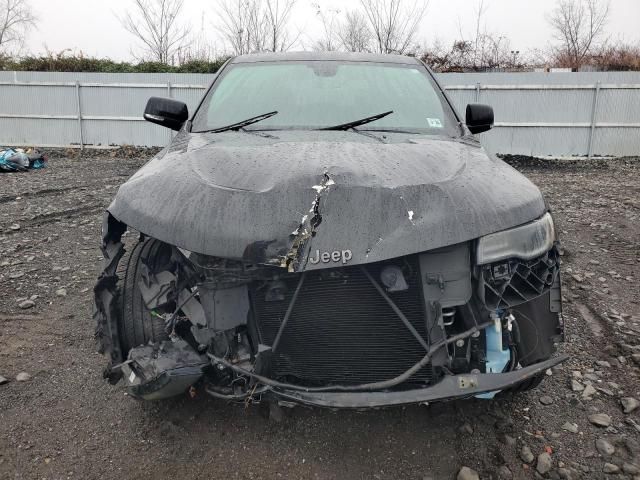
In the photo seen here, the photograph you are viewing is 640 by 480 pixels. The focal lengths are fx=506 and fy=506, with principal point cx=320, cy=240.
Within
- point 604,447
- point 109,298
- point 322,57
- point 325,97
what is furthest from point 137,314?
point 322,57

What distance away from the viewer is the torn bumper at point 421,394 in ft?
5.62

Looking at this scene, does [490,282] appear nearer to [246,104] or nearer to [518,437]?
[518,437]

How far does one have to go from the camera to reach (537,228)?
1911 millimetres

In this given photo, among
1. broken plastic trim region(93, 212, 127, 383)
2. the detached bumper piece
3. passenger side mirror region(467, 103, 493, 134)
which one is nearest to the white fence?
passenger side mirror region(467, 103, 493, 134)

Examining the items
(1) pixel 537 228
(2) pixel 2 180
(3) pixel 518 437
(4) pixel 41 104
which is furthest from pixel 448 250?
(4) pixel 41 104

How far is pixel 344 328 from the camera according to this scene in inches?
74.1

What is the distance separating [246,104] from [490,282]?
1.86m

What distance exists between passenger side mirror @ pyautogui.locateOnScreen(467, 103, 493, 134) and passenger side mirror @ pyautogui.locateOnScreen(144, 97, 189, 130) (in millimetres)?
1792

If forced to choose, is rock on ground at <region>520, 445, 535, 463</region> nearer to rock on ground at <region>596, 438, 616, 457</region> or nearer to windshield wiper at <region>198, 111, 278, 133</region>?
rock on ground at <region>596, 438, 616, 457</region>

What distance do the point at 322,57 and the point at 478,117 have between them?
43.6 inches

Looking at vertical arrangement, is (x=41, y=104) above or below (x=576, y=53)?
below

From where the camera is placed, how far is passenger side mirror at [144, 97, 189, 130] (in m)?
3.14

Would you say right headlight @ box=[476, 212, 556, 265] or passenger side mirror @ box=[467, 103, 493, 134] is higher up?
passenger side mirror @ box=[467, 103, 493, 134]

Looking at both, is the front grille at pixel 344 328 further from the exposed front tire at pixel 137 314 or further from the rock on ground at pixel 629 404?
the rock on ground at pixel 629 404
